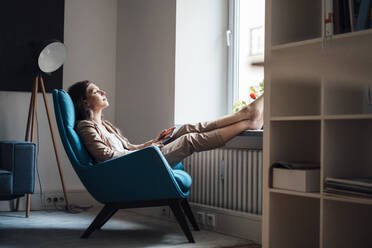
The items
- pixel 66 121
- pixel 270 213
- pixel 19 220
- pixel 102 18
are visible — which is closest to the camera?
pixel 270 213

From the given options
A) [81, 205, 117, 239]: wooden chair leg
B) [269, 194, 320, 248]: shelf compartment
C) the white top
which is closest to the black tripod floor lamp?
the white top

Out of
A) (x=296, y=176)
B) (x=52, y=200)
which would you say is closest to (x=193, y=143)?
(x=296, y=176)

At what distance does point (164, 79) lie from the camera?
12.7 ft

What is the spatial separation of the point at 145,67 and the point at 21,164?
140 centimetres

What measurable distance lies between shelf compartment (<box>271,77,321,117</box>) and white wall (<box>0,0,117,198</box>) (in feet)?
8.20

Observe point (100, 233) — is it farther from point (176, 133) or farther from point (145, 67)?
point (145, 67)

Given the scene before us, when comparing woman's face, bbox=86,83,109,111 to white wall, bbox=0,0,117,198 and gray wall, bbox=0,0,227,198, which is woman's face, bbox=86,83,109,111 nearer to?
gray wall, bbox=0,0,227,198

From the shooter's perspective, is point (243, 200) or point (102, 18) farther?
point (102, 18)

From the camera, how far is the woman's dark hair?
3.20m

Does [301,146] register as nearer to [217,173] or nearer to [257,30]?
[217,173]

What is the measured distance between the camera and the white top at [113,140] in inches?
127

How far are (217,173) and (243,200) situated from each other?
322 millimetres

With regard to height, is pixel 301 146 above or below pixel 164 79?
below

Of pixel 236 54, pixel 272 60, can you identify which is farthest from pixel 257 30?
pixel 272 60
